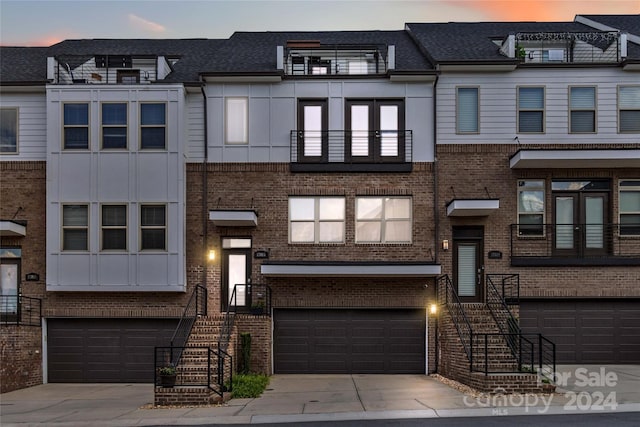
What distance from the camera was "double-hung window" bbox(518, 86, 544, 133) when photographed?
61.8ft

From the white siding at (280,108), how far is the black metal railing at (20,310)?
6.49 metres

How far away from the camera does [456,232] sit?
1884 cm

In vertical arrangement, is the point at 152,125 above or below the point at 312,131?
above

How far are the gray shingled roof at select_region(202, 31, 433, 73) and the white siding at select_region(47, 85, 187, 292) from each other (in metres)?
2.33

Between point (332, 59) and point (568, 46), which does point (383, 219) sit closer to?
point (332, 59)

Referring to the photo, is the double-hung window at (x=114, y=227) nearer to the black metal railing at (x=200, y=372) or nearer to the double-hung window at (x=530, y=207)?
the black metal railing at (x=200, y=372)

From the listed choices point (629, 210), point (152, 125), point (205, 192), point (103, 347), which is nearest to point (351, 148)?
point (205, 192)

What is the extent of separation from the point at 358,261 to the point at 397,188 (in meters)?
2.49

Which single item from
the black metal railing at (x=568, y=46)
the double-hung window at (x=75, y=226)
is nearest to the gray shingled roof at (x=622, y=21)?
the black metal railing at (x=568, y=46)

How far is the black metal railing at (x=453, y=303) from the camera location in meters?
16.6

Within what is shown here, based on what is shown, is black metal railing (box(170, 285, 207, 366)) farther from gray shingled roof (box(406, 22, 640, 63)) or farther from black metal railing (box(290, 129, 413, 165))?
gray shingled roof (box(406, 22, 640, 63))

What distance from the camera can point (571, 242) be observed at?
18.7m

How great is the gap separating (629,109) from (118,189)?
15.3 m

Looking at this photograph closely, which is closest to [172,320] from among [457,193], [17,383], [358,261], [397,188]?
[17,383]
